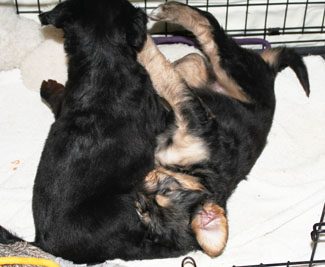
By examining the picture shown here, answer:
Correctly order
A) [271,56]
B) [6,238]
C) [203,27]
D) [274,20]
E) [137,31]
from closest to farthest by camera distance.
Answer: [6,238] → [137,31] → [203,27] → [271,56] → [274,20]

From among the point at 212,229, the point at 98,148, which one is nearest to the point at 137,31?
the point at 98,148

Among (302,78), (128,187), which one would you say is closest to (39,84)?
(128,187)

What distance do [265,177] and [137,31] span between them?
1215 mm

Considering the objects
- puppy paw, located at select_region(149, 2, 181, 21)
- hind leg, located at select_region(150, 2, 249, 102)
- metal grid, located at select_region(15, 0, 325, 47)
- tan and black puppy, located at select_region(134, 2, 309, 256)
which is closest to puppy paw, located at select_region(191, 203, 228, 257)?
tan and black puppy, located at select_region(134, 2, 309, 256)

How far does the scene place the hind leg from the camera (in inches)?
140

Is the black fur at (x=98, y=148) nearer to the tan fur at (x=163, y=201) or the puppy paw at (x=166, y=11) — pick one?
the tan fur at (x=163, y=201)

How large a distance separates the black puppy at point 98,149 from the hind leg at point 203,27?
58 centimetres

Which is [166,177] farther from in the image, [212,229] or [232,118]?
[232,118]

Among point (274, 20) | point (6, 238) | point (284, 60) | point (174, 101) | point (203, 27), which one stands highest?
point (203, 27)

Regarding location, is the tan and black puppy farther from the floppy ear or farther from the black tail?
the black tail

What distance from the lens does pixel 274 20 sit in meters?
4.48

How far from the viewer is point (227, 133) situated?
329 centimetres

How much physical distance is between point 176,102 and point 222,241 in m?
0.80

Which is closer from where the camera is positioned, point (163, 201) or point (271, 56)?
point (163, 201)
